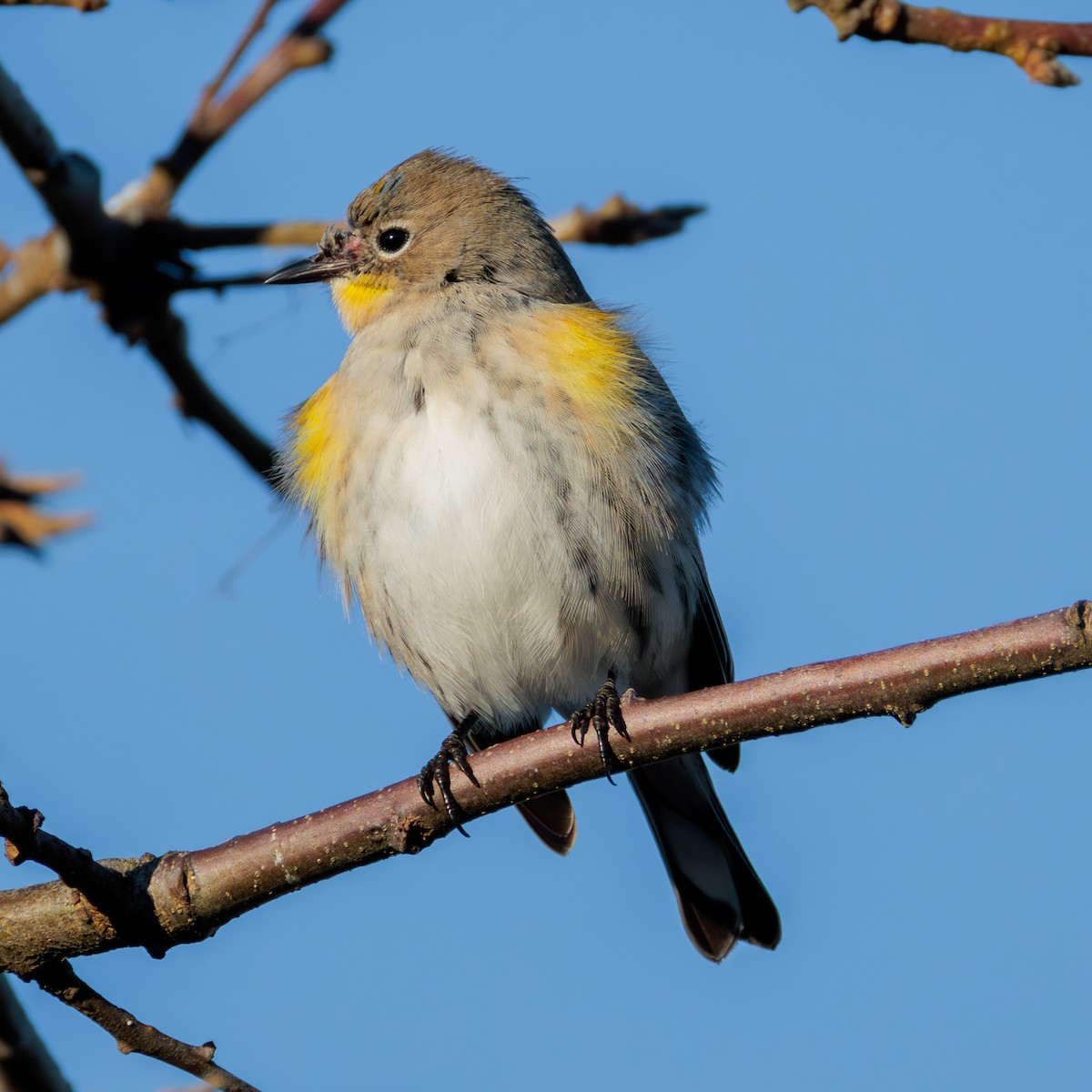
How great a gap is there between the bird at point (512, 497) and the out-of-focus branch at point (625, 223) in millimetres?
734

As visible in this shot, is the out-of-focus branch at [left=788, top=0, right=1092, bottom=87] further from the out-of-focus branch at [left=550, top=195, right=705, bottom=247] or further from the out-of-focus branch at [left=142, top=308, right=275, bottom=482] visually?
the out-of-focus branch at [left=142, top=308, right=275, bottom=482]

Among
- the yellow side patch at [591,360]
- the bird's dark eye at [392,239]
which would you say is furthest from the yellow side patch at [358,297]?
the yellow side patch at [591,360]

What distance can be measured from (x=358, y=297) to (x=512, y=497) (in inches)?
67.2

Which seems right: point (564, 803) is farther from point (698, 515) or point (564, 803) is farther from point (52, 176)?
point (52, 176)

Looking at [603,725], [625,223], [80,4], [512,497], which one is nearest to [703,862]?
[512,497]

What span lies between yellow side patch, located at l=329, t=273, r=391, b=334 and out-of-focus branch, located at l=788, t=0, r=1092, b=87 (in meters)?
3.30

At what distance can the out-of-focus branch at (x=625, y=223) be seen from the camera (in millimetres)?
4793

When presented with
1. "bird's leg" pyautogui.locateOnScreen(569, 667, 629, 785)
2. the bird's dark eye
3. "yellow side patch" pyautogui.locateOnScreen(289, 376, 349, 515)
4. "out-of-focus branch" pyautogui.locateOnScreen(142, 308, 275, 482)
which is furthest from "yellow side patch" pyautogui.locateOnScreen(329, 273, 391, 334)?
"bird's leg" pyautogui.locateOnScreen(569, 667, 629, 785)

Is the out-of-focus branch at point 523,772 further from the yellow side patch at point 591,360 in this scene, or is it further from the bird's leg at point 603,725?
the yellow side patch at point 591,360

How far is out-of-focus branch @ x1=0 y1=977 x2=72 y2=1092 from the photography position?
11.2ft

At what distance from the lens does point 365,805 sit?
158 inches

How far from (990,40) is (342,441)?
3.11 meters

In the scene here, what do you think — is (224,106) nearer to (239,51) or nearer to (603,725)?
(239,51)

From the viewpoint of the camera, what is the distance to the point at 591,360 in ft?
18.2
